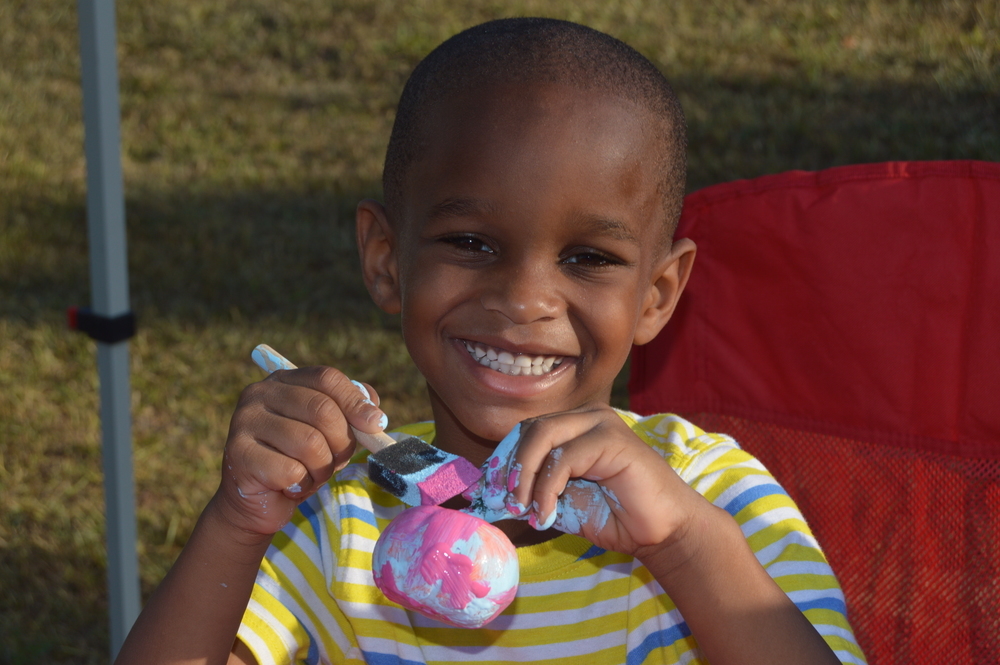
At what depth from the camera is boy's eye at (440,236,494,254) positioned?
138 cm

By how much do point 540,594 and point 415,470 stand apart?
1.09ft

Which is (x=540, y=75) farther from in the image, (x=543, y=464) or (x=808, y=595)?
(x=808, y=595)

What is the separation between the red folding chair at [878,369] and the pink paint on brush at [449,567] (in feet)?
2.18

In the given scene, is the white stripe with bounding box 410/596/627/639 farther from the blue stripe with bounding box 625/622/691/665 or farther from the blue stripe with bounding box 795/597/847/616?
the blue stripe with bounding box 795/597/847/616

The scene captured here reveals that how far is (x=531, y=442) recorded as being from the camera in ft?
3.84

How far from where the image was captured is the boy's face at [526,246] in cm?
132

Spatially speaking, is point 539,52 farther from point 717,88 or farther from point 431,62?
point 717,88

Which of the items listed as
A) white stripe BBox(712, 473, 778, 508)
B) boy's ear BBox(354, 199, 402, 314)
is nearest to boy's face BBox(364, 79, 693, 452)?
boy's ear BBox(354, 199, 402, 314)

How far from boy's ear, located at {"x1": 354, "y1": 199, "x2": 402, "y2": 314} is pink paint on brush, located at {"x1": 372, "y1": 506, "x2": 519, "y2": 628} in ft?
1.44

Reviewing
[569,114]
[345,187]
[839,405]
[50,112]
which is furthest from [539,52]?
[50,112]

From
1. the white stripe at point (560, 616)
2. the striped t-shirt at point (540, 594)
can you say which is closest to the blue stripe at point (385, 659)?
the striped t-shirt at point (540, 594)

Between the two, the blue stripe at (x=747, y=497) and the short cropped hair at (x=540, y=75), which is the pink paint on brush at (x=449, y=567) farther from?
the short cropped hair at (x=540, y=75)

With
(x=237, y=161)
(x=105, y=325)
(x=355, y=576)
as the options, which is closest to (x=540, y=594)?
(x=355, y=576)

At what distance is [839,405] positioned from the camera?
169 centimetres
